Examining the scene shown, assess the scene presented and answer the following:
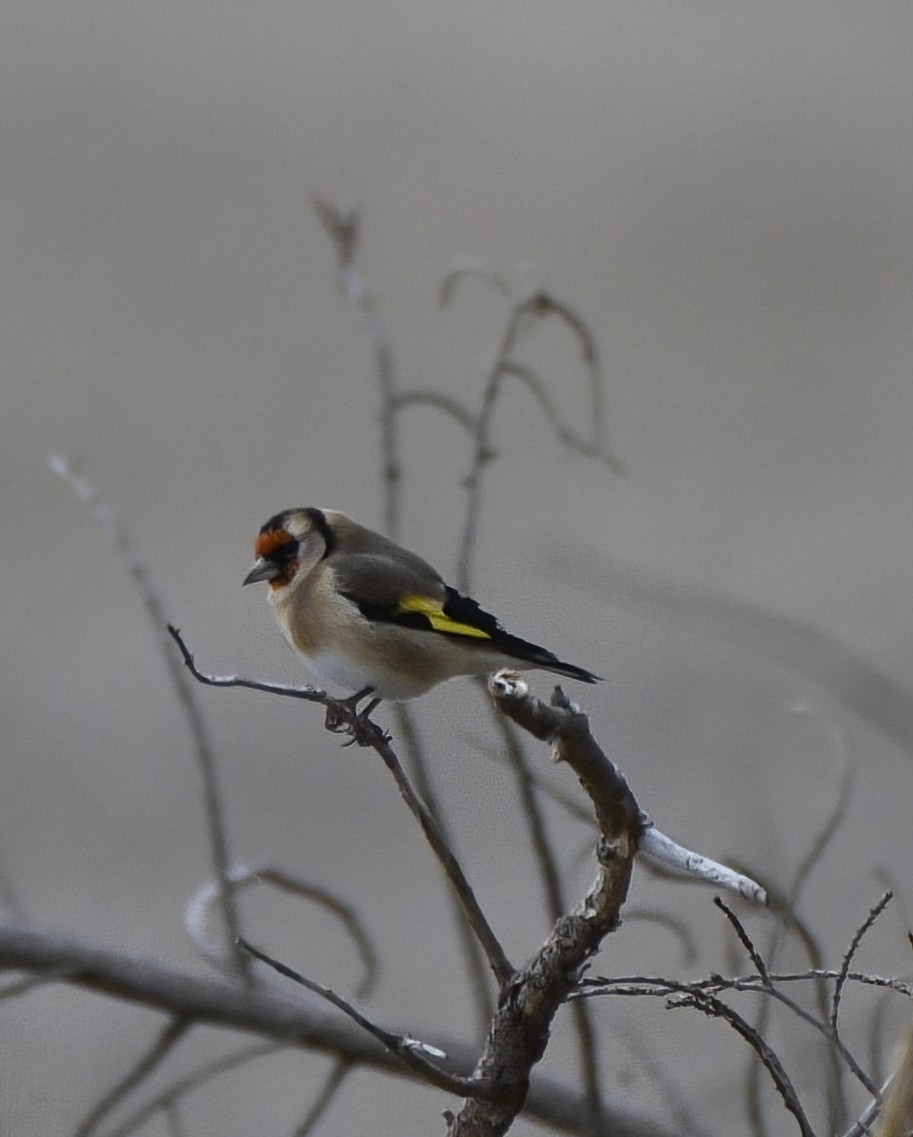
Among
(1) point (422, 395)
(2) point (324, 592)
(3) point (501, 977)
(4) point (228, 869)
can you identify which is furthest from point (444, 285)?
(3) point (501, 977)

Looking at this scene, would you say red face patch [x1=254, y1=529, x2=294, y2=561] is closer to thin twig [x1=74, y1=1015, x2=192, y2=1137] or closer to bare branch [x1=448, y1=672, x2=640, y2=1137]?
thin twig [x1=74, y1=1015, x2=192, y2=1137]

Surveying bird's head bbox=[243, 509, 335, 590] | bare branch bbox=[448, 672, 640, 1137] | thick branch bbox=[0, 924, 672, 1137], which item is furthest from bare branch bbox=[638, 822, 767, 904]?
Answer: bird's head bbox=[243, 509, 335, 590]

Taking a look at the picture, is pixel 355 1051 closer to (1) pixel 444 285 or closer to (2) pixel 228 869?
(2) pixel 228 869

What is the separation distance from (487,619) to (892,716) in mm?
390

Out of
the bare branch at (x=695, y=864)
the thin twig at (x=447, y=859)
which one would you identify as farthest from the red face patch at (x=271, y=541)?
the bare branch at (x=695, y=864)

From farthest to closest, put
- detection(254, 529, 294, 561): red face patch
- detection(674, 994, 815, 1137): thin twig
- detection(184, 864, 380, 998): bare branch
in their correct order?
detection(254, 529, 294, 561): red face patch → detection(184, 864, 380, 998): bare branch → detection(674, 994, 815, 1137): thin twig

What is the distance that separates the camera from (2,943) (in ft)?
2.56

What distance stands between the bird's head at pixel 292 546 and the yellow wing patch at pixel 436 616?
9 centimetres

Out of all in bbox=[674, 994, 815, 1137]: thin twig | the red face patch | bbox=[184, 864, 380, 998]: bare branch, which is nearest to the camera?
bbox=[674, 994, 815, 1137]: thin twig

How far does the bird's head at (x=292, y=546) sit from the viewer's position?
0.90m

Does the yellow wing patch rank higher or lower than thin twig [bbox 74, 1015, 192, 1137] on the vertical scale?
higher

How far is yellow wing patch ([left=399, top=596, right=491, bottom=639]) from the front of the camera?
772 mm

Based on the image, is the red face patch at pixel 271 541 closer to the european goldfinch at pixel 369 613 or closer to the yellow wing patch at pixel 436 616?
the european goldfinch at pixel 369 613

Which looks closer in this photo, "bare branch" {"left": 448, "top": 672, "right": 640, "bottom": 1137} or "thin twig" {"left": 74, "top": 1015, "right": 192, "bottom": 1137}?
"bare branch" {"left": 448, "top": 672, "right": 640, "bottom": 1137}
